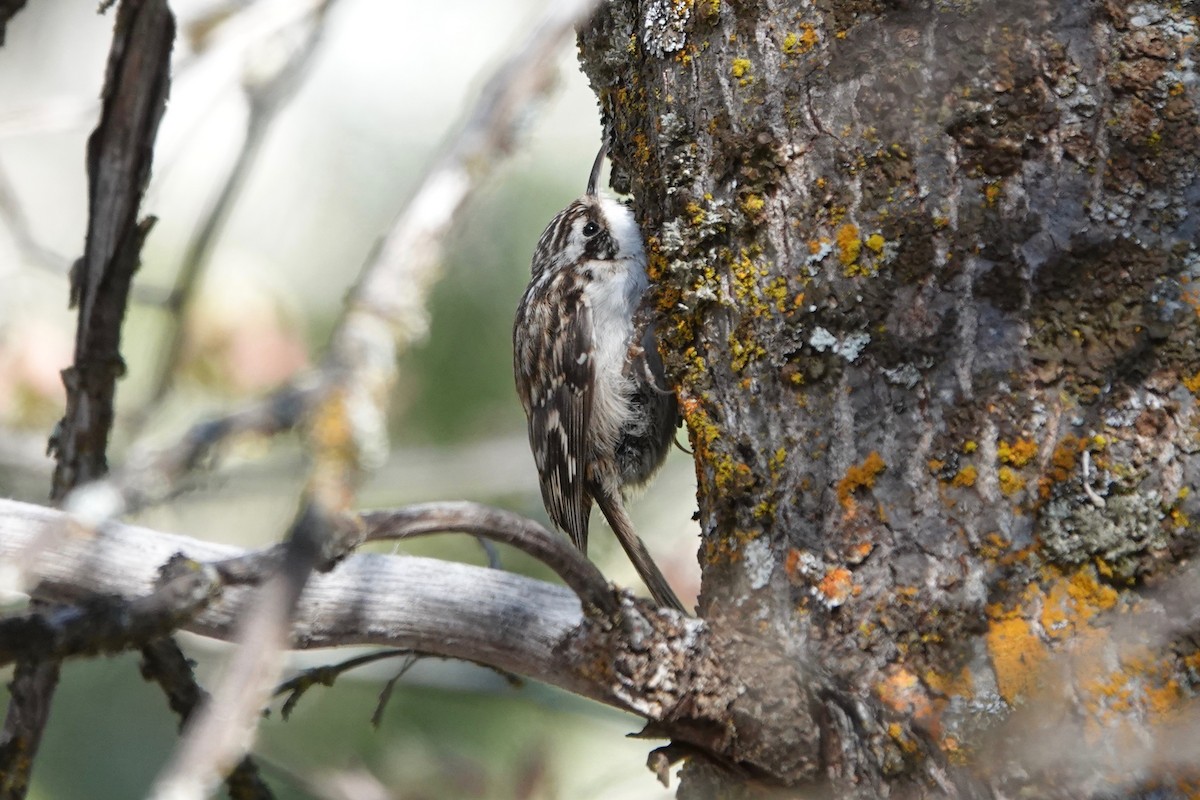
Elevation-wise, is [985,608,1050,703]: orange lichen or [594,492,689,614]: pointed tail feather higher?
[594,492,689,614]: pointed tail feather

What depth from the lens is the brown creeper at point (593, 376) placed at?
2615mm

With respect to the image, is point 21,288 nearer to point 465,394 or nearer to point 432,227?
point 465,394

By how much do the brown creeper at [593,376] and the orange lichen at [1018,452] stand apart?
1.23 meters

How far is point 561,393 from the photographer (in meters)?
2.79

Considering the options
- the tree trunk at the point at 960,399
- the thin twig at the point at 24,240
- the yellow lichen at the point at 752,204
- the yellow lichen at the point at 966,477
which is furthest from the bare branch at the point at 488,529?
the thin twig at the point at 24,240

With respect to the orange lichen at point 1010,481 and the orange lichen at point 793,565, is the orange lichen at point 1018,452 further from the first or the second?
the orange lichen at point 793,565

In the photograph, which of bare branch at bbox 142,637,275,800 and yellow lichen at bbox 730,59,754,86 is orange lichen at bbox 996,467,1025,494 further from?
bare branch at bbox 142,637,275,800

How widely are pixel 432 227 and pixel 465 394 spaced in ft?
9.42

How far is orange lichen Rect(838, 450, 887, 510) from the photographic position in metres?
1.40

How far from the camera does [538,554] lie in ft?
3.89

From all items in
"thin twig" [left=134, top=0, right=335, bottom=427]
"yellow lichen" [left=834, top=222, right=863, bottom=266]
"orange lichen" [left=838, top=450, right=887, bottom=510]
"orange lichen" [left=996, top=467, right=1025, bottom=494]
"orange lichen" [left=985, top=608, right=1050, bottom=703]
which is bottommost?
"orange lichen" [left=985, top=608, right=1050, bottom=703]

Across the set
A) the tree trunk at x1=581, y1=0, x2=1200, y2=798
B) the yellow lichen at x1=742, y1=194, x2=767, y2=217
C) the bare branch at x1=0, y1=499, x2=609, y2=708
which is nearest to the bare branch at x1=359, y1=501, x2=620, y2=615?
the bare branch at x1=0, y1=499, x2=609, y2=708

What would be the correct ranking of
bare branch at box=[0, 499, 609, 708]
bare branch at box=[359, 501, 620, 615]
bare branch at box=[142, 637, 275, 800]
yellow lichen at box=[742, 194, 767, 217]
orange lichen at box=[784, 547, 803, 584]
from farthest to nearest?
bare branch at box=[142, 637, 275, 800] → yellow lichen at box=[742, 194, 767, 217] → orange lichen at box=[784, 547, 803, 584] → bare branch at box=[0, 499, 609, 708] → bare branch at box=[359, 501, 620, 615]

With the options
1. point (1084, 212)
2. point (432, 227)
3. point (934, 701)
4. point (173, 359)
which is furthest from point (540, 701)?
point (1084, 212)
